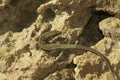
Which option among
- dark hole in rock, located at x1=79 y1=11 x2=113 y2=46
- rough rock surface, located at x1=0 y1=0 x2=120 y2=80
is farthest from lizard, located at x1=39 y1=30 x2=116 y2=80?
dark hole in rock, located at x1=79 y1=11 x2=113 y2=46

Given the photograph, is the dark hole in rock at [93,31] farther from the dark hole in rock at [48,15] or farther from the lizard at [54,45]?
the dark hole in rock at [48,15]

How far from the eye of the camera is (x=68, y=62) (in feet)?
13.6

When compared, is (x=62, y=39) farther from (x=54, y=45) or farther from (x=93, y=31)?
(x=93, y=31)

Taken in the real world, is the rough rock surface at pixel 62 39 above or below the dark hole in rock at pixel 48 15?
below

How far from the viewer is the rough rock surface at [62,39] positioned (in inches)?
159

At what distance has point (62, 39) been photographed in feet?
13.9

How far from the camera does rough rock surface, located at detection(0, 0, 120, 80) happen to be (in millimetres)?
4031

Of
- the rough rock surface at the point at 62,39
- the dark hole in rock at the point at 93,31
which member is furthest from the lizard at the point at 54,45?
the dark hole in rock at the point at 93,31

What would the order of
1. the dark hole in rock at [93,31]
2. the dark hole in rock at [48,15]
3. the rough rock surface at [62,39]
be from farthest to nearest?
the dark hole in rock at [48,15] → the dark hole in rock at [93,31] → the rough rock surface at [62,39]

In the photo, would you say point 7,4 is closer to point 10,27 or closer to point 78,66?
point 10,27

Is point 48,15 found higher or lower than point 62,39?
higher

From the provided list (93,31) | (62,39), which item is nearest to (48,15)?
(62,39)

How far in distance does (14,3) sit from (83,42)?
1010mm

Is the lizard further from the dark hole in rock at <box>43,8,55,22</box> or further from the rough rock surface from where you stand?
the dark hole in rock at <box>43,8,55,22</box>
